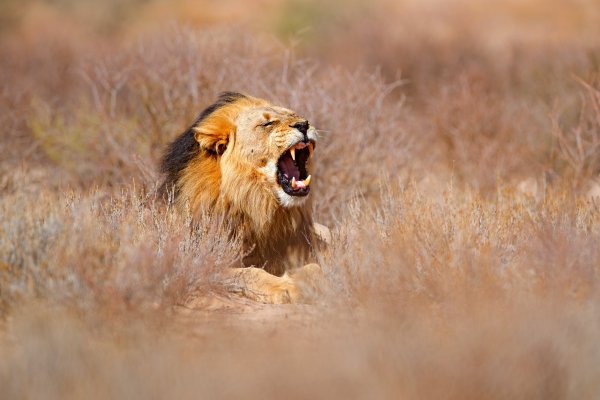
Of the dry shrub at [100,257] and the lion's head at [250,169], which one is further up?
the lion's head at [250,169]

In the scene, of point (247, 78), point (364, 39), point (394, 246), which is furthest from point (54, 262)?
point (364, 39)

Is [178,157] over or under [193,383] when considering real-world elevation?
over

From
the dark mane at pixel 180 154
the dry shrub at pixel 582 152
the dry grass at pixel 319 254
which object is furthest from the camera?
the dry shrub at pixel 582 152

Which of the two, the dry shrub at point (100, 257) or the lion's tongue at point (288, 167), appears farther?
the lion's tongue at point (288, 167)

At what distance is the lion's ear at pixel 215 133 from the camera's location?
645cm

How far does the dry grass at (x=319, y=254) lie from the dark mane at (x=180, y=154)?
19cm

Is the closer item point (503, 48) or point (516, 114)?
point (516, 114)

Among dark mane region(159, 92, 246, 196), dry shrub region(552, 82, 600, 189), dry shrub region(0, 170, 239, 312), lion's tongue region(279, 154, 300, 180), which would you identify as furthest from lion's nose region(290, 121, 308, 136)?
dry shrub region(552, 82, 600, 189)

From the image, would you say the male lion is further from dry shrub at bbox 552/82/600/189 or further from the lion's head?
dry shrub at bbox 552/82/600/189

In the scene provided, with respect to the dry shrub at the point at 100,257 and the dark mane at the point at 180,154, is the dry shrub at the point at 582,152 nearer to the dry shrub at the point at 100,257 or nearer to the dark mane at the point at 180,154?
the dark mane at the point at 180,154

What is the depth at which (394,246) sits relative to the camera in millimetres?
5277

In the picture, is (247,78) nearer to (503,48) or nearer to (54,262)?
(54,262)

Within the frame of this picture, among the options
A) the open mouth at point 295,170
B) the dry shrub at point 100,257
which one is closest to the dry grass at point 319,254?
the dry shrub at point 100,257

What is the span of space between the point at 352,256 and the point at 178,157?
1.79 m
